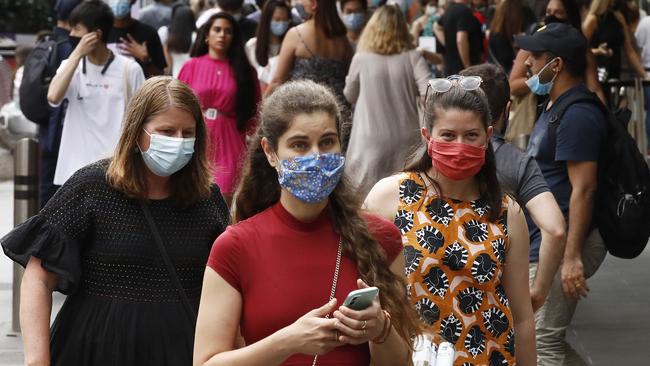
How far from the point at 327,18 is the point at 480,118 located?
622cm

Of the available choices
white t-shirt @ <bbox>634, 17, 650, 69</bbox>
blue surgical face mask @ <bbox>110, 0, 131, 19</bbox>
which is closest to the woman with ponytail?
blue surgical face mask @ <bbox>110, 0, 131, 19</bbox>

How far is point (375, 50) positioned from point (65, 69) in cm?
257

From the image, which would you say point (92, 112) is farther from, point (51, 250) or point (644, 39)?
point (644, 39)

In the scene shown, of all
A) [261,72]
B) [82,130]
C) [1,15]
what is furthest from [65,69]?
[1,15]

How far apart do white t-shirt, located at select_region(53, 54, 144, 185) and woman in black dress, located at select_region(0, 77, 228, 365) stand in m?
4.77

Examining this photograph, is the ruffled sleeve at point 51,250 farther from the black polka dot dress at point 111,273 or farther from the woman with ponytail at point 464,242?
the woman with ponytail at point 464,242

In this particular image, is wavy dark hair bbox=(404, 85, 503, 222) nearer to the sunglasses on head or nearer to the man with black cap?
the sunglasses on head

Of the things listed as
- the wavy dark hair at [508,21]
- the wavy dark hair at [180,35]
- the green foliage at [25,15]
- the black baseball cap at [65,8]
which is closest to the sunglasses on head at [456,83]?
the black baseball cap at [65,8]

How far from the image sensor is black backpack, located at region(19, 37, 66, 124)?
9609 mm

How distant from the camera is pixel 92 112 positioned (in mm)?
9242

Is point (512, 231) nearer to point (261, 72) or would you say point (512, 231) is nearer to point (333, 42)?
point (333, 42)

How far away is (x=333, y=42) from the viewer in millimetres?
10594

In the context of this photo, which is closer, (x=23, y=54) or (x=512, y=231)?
(x=512, y=231)

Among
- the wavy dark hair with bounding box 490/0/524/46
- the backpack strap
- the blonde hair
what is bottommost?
the wavy dark hair with bounding box 490/0/524/46
